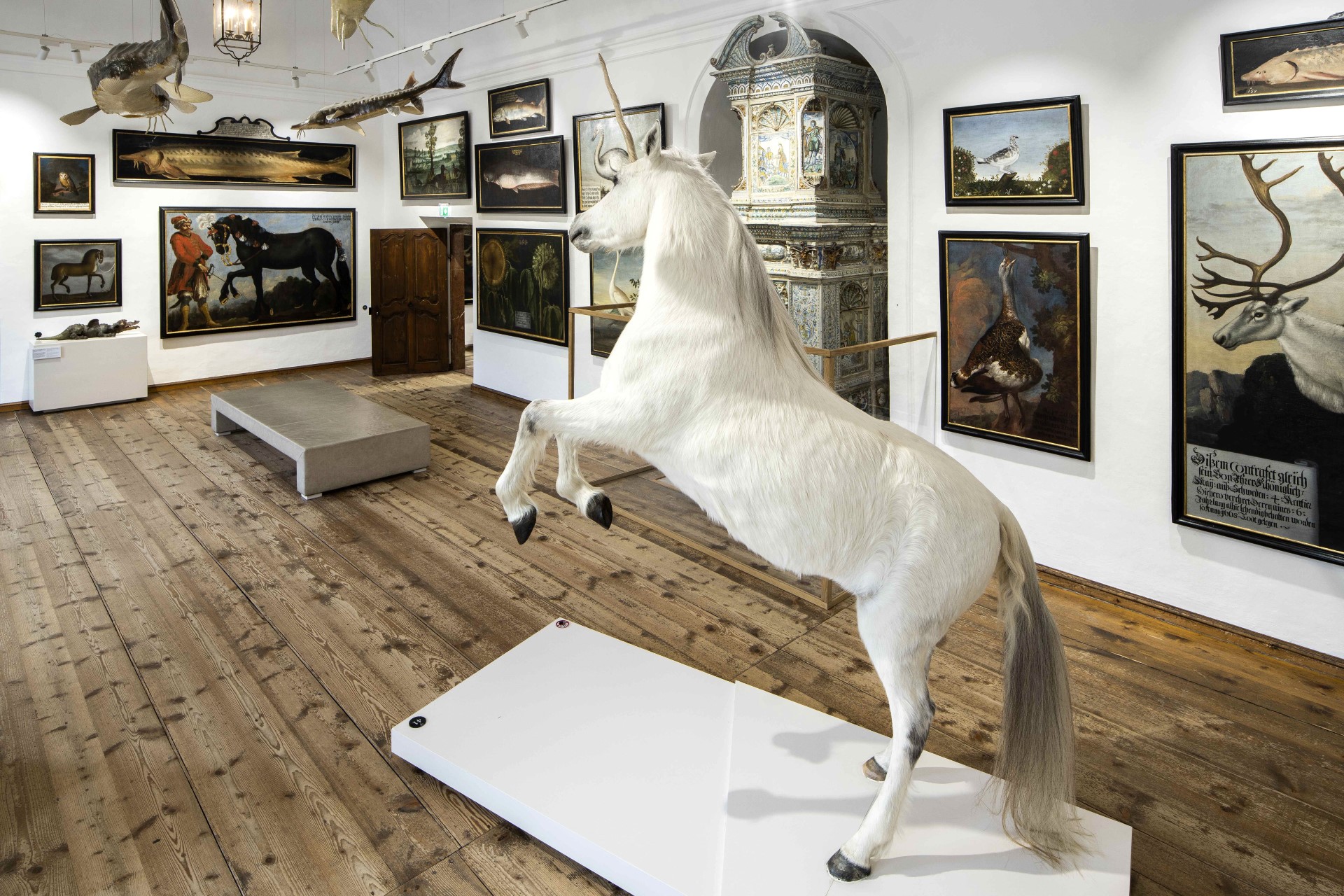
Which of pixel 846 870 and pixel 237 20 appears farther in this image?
pixel 237 20

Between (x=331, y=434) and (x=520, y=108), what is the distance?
448 centimetres

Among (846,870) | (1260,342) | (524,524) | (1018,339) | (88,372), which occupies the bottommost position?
(846,870)

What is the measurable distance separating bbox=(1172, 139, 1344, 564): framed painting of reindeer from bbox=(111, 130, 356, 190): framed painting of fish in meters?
11.0

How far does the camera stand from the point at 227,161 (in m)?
11.4

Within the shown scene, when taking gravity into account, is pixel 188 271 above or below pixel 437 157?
below

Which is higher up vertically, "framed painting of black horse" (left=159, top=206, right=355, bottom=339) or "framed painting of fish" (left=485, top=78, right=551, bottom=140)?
"framed painting of fish" (left=485, top=78, right=551, bottom=140)

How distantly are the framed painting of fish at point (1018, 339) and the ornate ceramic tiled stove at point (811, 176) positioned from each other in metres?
0.59

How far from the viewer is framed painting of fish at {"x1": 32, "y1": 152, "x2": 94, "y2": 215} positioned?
9.90 metres

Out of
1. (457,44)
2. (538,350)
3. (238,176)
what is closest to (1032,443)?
(538,350)

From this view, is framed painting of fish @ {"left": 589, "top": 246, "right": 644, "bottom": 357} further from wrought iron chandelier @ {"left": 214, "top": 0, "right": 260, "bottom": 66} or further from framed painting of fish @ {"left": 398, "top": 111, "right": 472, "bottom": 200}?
wrought iron chandelier @ {"left": 214, "top": 0, "right": 260, "bottom": 66}

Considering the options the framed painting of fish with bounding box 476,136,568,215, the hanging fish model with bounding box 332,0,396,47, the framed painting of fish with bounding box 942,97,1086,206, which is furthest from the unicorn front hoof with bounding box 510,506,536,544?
the framed painting of fish with bounding box 476,136,568,215

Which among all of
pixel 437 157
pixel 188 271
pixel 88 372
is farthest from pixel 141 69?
pixel 188 271

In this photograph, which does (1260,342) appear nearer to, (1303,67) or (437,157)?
(1303,67)

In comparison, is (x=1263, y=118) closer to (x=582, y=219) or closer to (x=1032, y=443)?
(x=1032, y=443)
